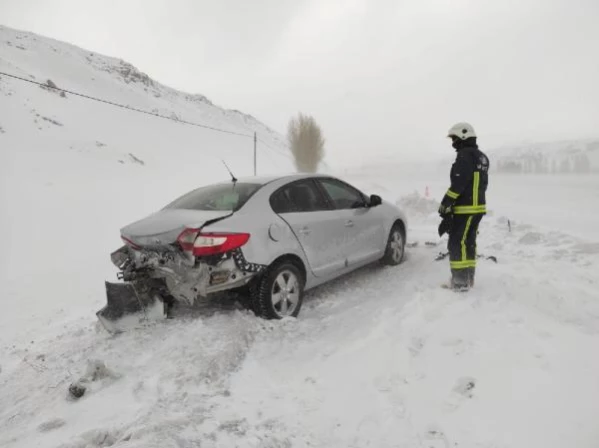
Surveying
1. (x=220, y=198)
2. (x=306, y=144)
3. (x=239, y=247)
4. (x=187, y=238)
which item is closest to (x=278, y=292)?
(x=239, y=247)

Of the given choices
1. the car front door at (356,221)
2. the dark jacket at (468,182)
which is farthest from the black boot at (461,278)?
the car front door at (356,221)

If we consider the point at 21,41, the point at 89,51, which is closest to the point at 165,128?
the point at 21,41

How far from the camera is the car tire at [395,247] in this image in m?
6.01

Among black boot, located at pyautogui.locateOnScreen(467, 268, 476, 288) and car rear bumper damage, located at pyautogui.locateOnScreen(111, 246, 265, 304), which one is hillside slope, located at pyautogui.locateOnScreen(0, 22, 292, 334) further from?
black boot, located at pyautogui.locateOnScreen(467, 268, 476, 288)

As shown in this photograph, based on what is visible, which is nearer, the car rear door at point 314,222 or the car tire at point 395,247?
the car rear door at point 314,222

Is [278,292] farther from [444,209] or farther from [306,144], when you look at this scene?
[306,144]

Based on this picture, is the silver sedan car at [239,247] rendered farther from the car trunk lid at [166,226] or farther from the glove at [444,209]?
the glove at [444,209]

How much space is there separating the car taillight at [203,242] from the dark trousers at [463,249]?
8.72 feet

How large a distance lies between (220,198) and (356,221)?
6.04 ft

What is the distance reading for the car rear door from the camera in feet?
14.2

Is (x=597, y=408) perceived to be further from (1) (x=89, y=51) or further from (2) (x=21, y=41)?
(1) (x=89, y=51)

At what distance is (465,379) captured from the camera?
2.89 m

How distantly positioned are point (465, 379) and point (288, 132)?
44.5m

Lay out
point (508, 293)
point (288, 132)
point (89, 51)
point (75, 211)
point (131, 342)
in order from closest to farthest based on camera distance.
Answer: point (131, 342) < point (508, 293) < point (75, 211) < point (288, 132) < point (89, 51)
